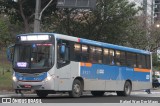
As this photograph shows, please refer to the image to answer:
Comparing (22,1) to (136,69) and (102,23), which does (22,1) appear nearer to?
(102,23)

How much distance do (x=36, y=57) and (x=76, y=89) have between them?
9.96 feet

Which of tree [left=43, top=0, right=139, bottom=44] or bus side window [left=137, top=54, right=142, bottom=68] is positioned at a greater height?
tree [left=43, top=0, right=139, bottom=44]

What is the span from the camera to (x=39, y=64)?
22.2 m

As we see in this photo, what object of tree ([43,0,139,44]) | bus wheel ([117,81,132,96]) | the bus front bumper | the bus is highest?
tree ([43,0,139,44])

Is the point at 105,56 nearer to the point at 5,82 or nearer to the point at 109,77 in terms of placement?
the point at 109,77

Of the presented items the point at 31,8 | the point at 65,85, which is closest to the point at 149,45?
the point at 31,8

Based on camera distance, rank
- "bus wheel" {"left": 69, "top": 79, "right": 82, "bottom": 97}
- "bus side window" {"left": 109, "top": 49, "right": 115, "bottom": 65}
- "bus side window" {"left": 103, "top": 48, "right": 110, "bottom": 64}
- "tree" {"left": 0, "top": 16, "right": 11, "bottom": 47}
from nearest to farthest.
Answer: "bus wheel" {"left": 69, "top": 79, "right": 82, "bottom": 97}
"bus side window" {"left": 103, "top": 48, "right": 110, "bottom": 64}
"bus side window" {"left": 109, "top": 49, "right": 115, "bottom": 65}
"tree" {"left": 0, "top": 16, "right": 11, "bottom": 47}

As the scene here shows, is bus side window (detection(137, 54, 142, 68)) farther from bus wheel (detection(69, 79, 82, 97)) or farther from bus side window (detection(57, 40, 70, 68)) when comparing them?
bus side window (detection(57, 40, 70, 68))

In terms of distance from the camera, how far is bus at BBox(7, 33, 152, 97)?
22.1 m

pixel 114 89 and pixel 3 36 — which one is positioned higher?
pixel 3 36

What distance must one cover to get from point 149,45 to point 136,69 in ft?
74.9

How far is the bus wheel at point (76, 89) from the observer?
23.5 metres

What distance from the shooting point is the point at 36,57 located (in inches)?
873

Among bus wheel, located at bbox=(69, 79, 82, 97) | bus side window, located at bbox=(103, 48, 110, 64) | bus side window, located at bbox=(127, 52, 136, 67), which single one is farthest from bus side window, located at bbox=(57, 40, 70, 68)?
bus side window, located at bbox=(127, 52, 136, 67)
